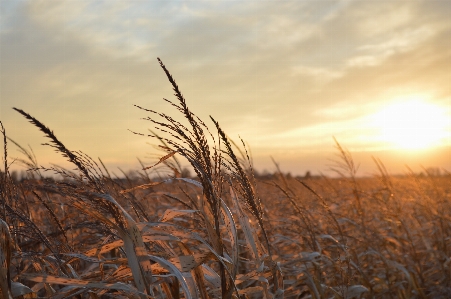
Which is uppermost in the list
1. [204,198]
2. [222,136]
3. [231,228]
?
[222,136]

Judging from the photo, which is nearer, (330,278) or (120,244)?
(120,244)

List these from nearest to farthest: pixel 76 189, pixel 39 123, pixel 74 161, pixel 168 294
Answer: pixel 39 123 → pixel 74 161 → pixel 76 189 → pixel 168 294

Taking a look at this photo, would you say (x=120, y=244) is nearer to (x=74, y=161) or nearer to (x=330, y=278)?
(x=74, y=161)

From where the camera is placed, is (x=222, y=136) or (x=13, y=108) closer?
(x=13, y=108)

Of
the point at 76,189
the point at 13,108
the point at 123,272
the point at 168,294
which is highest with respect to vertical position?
the point at 13,108

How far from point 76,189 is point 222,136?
22.1 inches

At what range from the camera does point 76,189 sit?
5.10 ft

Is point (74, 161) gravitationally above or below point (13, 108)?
below

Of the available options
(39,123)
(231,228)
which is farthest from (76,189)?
(231,228)

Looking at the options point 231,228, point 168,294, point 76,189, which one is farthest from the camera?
point 168,294

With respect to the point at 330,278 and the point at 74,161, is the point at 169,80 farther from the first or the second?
the point at 330,278

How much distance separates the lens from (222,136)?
1.71 metres

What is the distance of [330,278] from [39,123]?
3.54 metres

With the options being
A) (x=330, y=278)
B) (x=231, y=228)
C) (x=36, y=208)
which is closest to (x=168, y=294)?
(x=231, y=228)
